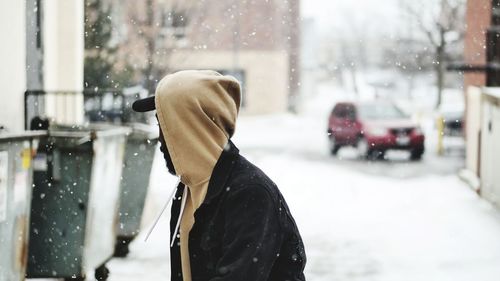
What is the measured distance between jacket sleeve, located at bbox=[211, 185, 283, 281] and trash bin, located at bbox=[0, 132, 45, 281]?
292 cm

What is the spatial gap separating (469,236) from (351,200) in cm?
333

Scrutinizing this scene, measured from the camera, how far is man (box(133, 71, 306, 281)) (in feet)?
7.28

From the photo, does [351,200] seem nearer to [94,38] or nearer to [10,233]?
[10,233]

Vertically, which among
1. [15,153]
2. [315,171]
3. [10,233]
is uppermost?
[15,153]

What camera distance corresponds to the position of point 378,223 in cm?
977

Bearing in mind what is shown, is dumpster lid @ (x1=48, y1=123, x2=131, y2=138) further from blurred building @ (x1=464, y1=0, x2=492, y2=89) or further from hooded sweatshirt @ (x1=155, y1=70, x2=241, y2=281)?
blurred building @ (x1=464, y1=0, x2=492, y2=89)

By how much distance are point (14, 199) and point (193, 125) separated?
2985mm

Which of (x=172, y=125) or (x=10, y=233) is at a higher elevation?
(x=172, y=125)

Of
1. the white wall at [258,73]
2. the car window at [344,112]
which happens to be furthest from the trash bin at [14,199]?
the white wall at [258,73]

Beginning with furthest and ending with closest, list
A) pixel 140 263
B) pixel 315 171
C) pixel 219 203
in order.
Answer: pixel 315 171
pixel 140 263
pixel 219 203

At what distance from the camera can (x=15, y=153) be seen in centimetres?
489

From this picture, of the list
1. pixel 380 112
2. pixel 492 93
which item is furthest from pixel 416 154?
pixel 492 93

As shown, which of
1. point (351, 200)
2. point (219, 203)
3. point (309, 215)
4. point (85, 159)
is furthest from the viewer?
point (351, 200)

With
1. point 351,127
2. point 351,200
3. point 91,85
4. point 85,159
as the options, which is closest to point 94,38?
point 91,85
